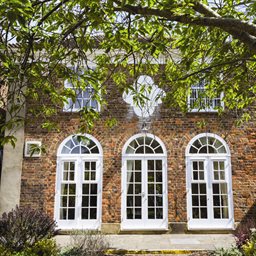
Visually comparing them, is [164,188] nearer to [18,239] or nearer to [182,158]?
[182,158]

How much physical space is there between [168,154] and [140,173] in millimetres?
1179

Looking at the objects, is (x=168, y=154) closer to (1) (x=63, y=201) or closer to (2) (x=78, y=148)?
(2) (x=78, y=148)

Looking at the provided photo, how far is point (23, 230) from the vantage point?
22.0ft

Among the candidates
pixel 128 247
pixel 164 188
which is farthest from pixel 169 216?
pixel 128 247

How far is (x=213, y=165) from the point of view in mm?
11602

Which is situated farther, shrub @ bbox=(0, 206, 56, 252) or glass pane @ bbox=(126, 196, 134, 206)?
glass pane @ bbox=(126, 196, 134, 206)

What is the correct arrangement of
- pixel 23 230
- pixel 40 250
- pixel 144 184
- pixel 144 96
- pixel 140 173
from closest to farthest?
pixel 144 96, pixel 40 250, pixel 23 230, pixel 144 184, pixel 140 173

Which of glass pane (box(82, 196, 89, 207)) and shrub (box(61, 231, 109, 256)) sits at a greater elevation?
glass pane (box(82, 196, 89, 207))

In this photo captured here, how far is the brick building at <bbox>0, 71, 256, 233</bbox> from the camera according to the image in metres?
11.2

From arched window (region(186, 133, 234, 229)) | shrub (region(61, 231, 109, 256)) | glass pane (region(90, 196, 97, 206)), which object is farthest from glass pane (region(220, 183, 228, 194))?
shrub (region(61, 231, 109, 256))

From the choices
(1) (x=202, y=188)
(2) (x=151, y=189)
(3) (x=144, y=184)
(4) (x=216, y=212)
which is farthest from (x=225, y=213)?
(3) (x=144, y=184)

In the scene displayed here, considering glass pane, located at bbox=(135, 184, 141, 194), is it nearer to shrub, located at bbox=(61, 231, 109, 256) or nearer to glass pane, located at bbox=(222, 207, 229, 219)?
glass pane, located at bbox=(222, 207, 229, 219)

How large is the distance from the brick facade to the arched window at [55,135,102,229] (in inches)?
8.4

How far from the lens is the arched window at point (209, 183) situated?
11.2 meters
